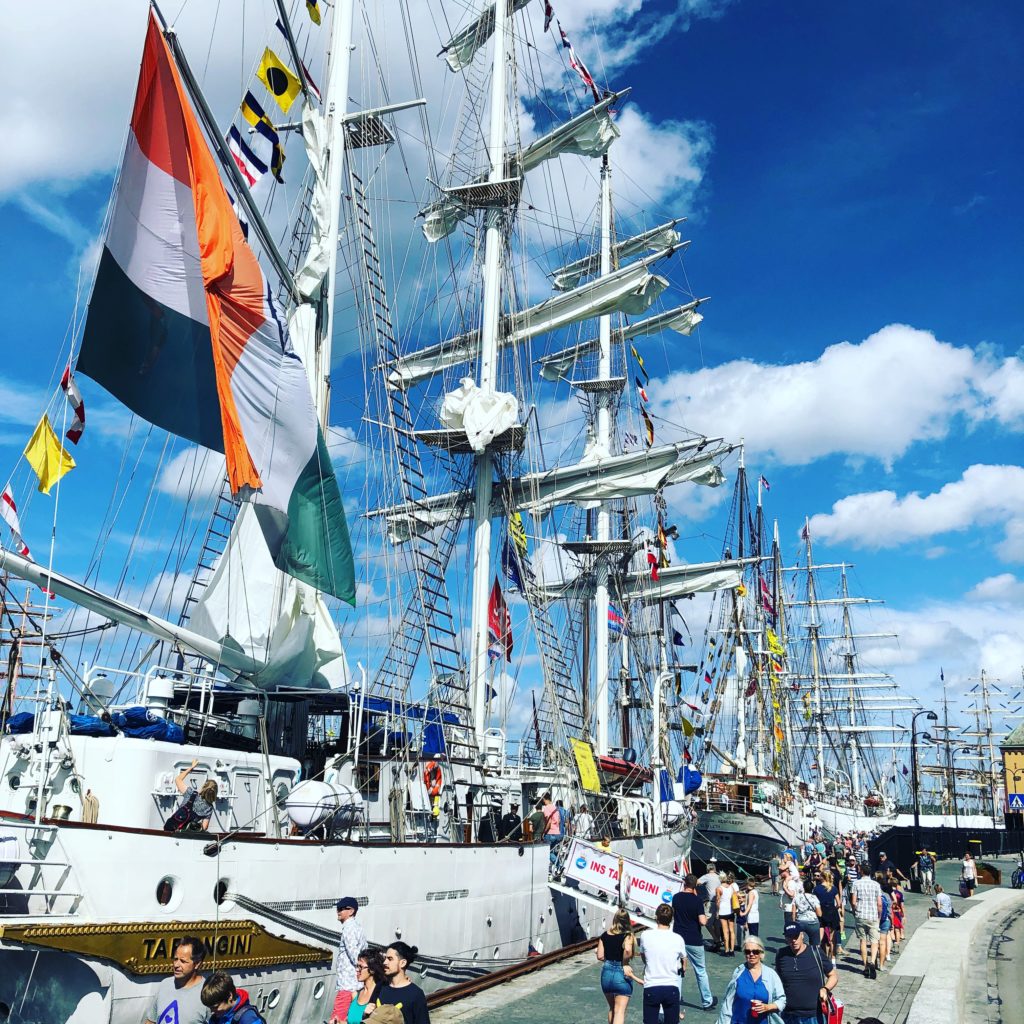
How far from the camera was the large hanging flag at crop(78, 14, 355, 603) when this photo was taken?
40.0 feet

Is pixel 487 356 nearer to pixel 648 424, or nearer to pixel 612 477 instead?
pixel 612 477

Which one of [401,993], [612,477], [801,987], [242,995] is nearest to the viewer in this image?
[401,993]

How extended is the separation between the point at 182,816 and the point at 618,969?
4.95 m

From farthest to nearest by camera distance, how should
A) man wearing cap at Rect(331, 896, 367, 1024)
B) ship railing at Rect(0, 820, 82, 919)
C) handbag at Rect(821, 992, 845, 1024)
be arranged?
1. man wearing cap at Rect(331, 896, 367, 1024)
2. ship railing at Rect(0, 820, 82, 919)
3. handbag at Rect(821, 992, 845, 1024)

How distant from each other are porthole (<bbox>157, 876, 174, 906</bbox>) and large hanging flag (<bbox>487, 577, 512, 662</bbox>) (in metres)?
16.5

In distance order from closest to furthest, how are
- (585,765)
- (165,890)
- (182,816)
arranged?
(165,890) < (182,816) < (585,765)

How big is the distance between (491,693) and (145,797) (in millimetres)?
15352

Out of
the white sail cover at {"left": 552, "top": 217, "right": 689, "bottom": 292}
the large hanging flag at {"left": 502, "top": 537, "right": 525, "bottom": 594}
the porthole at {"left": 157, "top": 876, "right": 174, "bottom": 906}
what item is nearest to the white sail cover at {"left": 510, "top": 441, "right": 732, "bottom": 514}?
the large hanging flag at {"left": 502, "top": 537, "right": 525, "bottom": 594}

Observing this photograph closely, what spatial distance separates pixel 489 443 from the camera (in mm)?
28844

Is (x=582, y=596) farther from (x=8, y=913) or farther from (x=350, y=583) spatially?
(x=8, y=913)

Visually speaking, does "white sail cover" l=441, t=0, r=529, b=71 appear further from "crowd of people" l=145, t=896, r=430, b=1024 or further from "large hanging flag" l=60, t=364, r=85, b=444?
"crowd of people" l=145, t=896, r=430, b=1024

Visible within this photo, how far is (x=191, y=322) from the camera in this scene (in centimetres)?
1278

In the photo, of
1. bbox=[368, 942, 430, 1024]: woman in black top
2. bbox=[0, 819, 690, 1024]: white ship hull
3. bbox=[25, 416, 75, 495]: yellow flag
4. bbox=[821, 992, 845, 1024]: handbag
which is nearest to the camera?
bbox=[368, 942, 430, 1024]: woman in black top

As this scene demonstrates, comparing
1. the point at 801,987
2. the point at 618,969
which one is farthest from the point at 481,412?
the point at 801,987
